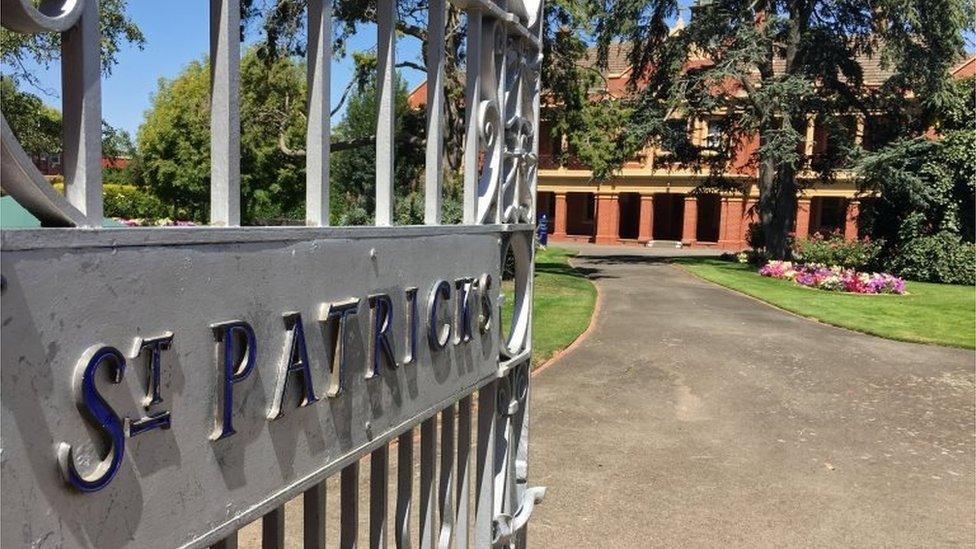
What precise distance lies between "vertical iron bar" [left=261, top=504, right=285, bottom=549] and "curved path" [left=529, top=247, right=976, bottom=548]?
2895 mm

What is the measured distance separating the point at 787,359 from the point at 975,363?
2392 millimetres

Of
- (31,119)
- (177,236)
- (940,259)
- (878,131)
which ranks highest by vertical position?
(878,131)

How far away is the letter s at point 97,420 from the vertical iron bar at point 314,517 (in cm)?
73

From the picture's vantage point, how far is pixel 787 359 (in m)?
9.80

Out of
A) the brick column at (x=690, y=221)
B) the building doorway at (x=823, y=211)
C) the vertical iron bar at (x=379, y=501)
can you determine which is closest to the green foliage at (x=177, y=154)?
the brick column at (x=690, y=221)

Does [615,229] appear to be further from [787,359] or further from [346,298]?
[346,298]

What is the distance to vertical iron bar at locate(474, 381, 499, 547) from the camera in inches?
112

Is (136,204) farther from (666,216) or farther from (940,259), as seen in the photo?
(666,216)

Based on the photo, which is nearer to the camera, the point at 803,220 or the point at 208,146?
the point at 208,146

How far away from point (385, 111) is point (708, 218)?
4503cm

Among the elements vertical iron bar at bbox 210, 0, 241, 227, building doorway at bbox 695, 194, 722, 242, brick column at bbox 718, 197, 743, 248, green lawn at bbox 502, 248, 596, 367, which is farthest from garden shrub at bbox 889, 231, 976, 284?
vertical iron bar at bbox 210, 0, 241, 227

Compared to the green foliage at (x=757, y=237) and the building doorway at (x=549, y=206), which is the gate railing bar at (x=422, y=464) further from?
the building doorway at (x=549, y=206)

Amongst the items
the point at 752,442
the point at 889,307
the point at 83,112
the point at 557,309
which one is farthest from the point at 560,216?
the point at 83,112

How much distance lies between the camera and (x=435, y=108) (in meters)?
2.17
